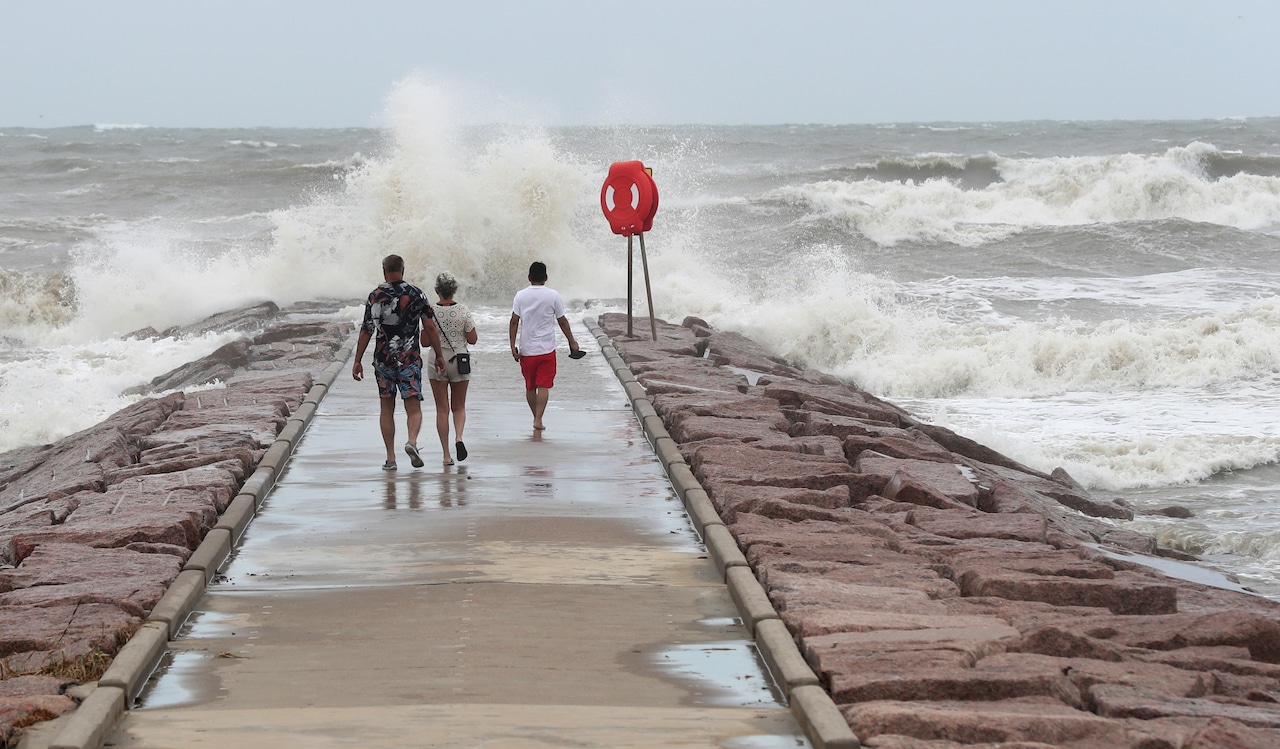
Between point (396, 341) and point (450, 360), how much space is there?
1.61ft

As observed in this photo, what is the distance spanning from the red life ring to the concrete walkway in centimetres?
453

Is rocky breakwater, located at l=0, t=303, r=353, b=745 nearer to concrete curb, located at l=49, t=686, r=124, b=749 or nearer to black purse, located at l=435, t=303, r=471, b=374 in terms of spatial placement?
concrete curb, located at l=49, t=686, r=124, b=749

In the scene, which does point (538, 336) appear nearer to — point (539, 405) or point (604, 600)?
point (539, 405)

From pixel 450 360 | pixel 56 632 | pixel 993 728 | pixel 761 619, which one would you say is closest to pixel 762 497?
pixel 761 619

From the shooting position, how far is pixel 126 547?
6.09 meters

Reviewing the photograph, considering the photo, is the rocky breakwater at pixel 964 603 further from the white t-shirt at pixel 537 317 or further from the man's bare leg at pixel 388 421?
the man's bare leg at pixel 388 421

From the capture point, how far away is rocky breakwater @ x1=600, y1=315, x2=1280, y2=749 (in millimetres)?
4094

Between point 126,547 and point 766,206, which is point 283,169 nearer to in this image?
point 766,206

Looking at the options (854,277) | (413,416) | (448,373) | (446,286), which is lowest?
(854,277)

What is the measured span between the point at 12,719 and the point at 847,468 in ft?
16.7

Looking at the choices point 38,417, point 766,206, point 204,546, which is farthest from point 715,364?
point 766,206

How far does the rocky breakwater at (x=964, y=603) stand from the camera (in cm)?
409

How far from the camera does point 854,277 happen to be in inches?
990

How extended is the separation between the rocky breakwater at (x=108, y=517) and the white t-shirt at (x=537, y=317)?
1886 mm
